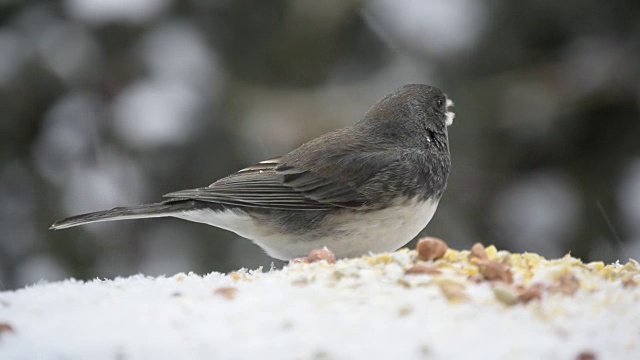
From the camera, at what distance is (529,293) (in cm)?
187

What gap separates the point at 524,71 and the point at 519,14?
383 millimetres

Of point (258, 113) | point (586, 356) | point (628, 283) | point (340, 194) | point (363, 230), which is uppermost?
point (258, 113)

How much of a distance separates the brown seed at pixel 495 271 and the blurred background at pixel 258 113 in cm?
287

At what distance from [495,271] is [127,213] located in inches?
53.1

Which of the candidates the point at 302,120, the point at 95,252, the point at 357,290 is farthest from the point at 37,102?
the point at 357,290

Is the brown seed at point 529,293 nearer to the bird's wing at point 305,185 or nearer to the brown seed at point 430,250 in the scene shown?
the brown seed at point 430,250

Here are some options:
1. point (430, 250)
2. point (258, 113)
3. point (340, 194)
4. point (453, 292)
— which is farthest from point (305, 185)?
point (258, 113)

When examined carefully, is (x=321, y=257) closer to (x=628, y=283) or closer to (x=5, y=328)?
(x=628, y=283)

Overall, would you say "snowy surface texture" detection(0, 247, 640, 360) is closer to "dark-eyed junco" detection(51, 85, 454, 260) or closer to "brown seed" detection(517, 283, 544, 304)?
"brown seed" detection(517, 283, 544, 304)

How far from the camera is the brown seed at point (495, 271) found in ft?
6.57

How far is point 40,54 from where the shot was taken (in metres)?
4.99

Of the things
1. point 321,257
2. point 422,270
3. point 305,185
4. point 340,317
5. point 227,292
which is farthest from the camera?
point 305,185

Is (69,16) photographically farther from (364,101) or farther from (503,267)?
(503,267)

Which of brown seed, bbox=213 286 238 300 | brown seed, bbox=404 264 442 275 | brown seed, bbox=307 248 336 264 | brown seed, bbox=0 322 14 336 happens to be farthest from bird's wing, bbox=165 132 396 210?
brown seed, bbox=0 322 14 336
